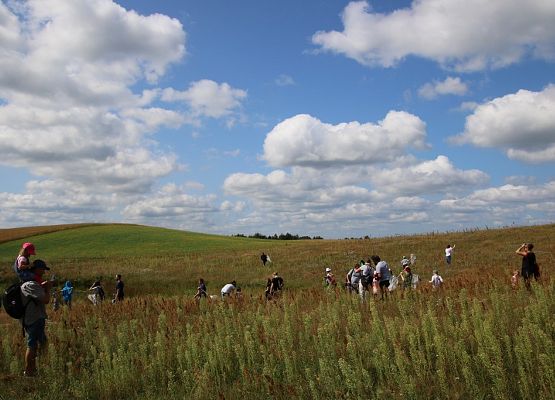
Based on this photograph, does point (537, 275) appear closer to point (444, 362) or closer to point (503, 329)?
point (503, 329)

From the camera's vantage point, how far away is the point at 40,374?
773cm

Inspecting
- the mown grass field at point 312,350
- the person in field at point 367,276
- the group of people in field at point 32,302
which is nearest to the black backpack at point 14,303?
the group of people in field at point 32,302

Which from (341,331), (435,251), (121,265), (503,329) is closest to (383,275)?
(341,331)

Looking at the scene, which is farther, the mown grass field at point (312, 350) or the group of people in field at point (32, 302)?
the group of people in field at point (32, 302)

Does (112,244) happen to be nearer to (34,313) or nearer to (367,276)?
(367,276)

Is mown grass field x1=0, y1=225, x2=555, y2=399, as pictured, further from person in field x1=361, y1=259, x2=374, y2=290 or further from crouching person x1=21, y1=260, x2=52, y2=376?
person in field x1=361, y1=259, x2=374, y2=290

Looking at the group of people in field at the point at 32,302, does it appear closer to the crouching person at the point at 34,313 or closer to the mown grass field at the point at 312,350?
the crouching person at the point at 34,313

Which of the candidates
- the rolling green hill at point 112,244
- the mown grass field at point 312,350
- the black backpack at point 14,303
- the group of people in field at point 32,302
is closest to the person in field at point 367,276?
the mown grass field at point 312,350

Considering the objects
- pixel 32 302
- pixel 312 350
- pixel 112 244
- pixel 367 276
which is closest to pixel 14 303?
pixel 32 302

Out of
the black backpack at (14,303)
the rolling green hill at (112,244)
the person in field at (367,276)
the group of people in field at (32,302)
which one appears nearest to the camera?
the group of people in field at (32,302)

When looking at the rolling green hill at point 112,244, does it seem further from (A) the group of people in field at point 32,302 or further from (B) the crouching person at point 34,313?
(B) the crouching person at point 34,313

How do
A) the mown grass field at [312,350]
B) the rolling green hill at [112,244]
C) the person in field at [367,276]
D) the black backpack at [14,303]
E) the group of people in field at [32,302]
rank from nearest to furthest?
the mown grass field at [312,350] → the group of people in field at [32,302] → the black backpack at [14,303] → the person in field at [367,276] → the rolling green hill at [112,244]

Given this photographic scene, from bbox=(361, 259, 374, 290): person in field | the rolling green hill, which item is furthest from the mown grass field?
the rolling green hill

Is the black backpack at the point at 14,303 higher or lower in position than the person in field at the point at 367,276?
higher
